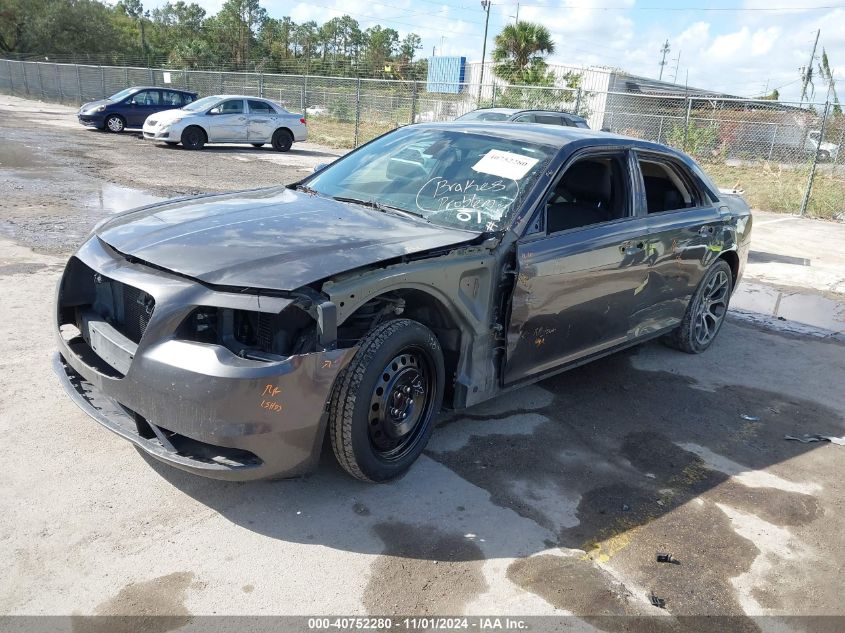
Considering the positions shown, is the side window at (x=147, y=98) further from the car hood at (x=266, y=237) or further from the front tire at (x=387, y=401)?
the front tire at (x=387, y=401)

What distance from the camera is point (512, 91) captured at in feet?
76.6

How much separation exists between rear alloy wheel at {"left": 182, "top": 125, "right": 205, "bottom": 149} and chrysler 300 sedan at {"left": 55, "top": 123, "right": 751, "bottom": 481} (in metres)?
15.0

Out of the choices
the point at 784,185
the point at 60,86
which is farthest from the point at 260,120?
the point at 60,86

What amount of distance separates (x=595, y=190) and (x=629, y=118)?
835 inches

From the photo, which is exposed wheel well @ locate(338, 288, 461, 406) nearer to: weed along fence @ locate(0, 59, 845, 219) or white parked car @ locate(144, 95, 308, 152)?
weed along fence @ locate(0, 59, 845, 219)

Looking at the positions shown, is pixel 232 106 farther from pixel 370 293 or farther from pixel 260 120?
pixel 370 293

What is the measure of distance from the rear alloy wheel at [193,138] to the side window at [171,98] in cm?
348

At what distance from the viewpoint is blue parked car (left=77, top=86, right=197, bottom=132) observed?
69.1ft

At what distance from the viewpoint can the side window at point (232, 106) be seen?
18.9 metres

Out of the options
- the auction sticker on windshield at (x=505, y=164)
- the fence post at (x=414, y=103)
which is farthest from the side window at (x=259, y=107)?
the auction sticker on windshield at (x=505, y=164)

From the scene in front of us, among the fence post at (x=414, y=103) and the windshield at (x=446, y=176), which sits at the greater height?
the fence post at (x=414, y=103)

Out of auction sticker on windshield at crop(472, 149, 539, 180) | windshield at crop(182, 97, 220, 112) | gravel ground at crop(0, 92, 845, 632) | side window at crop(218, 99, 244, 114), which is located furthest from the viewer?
side window at crop(218, 99, 244, 114)

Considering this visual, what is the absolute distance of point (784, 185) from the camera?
18.4 metres

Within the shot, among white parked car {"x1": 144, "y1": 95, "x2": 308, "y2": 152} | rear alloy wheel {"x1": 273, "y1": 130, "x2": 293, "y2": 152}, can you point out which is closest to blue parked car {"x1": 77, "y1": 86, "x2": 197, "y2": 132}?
white parked car {"x1": 144, "y1": 95, "x2": 308, "y2": 152}
